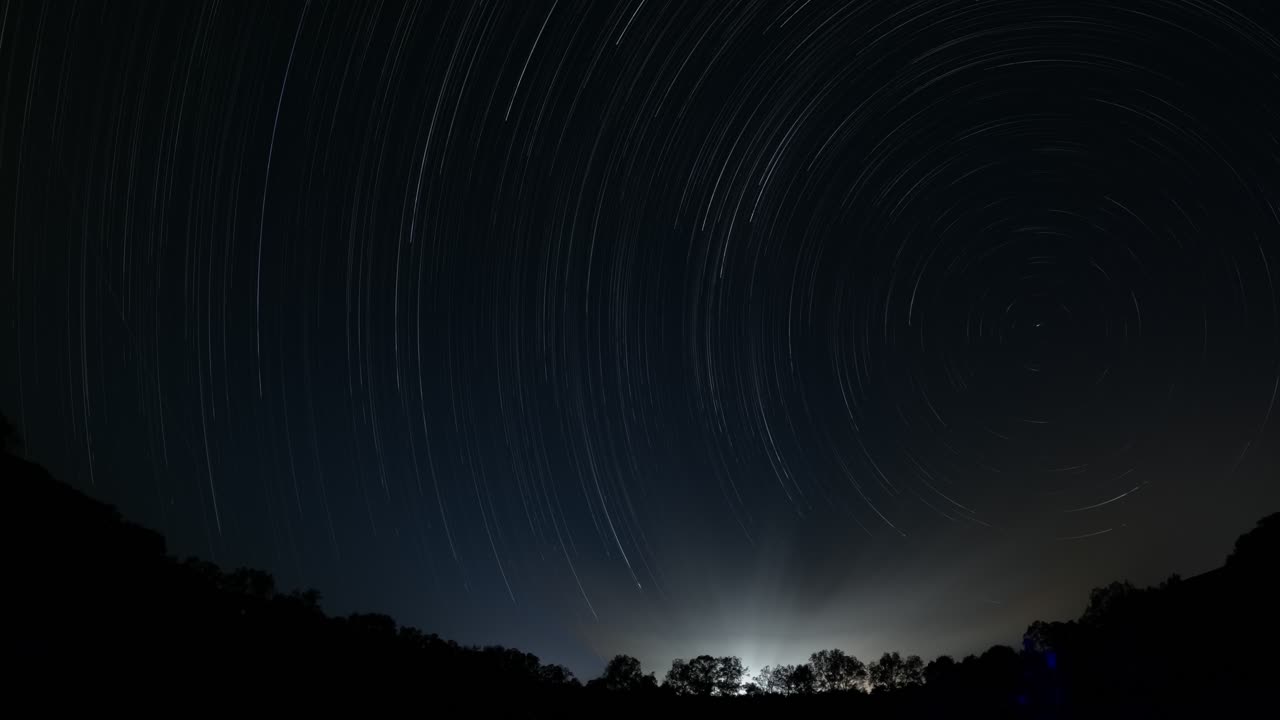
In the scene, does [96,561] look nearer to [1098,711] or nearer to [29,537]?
[29,537]

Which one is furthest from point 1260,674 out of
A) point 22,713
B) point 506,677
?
point 506,677

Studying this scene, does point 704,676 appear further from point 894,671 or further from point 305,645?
point 305,645

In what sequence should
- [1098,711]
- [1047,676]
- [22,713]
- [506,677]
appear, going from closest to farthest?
[22,713]
[1098,711]
[1047,676]
[506,677]

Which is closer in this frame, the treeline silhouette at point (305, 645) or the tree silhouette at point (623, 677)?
the treeline silhouette at point (305, 645)

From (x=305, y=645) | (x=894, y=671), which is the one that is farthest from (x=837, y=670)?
(x=305, y=645)

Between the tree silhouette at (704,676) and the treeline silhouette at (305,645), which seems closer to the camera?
the treeline silhouette at (305,645)

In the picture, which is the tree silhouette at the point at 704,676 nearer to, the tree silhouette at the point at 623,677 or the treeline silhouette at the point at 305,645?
the tree silhouette at the point at 623,677

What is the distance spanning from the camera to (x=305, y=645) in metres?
28.4

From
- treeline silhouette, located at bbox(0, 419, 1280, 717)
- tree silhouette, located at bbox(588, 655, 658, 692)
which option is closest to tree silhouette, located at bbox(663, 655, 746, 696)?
tree silhouette, located at bbox(588, 655, 658, 692)

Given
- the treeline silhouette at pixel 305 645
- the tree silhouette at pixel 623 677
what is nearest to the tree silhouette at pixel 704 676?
the tree silhouette at pixel 623 677

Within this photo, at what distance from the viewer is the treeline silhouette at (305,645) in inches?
616

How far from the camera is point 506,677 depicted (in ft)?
152

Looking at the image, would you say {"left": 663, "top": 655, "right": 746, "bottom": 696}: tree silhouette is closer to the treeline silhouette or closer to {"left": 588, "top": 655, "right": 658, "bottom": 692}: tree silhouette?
{"left": 588, "top": 655, "right": 658, "bottom": 692}: tree silhouette

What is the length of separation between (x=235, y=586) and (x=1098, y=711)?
49.2m
